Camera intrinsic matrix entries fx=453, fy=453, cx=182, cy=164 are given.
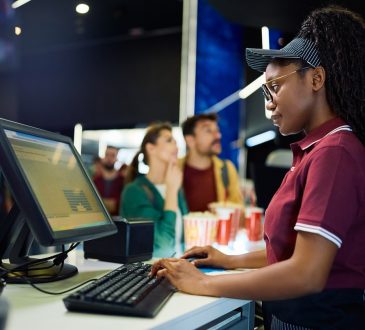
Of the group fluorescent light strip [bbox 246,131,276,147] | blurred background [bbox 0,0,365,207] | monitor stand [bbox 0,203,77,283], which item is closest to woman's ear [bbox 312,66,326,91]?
monitor stand [bbox 0,203,77,283]

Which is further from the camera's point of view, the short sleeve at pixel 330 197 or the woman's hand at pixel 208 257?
the woman's hand at pixel 208 257

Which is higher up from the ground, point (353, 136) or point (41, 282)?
point (353, 136)

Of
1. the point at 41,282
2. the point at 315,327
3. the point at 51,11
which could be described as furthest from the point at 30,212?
the point at 51,11

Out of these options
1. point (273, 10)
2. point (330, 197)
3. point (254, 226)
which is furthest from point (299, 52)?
point (273, 10)

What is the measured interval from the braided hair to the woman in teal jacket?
92 centimetres

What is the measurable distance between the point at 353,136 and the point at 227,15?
11.3 feet

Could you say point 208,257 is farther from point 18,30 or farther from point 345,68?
point 18,30

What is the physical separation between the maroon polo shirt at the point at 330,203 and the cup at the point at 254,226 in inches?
44.4

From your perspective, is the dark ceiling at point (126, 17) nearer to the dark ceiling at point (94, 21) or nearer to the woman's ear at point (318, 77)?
the dark ceiling at point (94, 21)

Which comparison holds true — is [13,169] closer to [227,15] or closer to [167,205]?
[167,205]

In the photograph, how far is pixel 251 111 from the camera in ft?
19.9

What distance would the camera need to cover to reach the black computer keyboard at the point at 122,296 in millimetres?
896

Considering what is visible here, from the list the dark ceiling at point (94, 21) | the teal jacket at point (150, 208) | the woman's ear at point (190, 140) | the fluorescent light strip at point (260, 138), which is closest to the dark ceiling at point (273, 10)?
the dark ceiling at point (94, 21)

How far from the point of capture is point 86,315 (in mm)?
893
